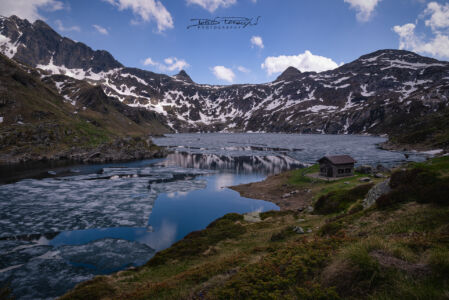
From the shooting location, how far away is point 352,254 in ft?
28.6

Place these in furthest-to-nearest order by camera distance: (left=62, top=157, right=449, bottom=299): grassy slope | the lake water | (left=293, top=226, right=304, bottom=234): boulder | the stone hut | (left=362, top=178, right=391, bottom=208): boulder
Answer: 1. the stone hut
2. (left=293, top=226, right=304, bottom=234): boulder
3. the lake water
4. (left=362, top=178, right=391, bottom=208): boulder
5. (left=62, top=157, right=449, bottom=299): grassy slope

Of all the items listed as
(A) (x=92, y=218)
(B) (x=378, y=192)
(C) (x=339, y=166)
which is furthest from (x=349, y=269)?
(C) (x=339, y=166)

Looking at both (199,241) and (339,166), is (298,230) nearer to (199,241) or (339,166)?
(199,241)

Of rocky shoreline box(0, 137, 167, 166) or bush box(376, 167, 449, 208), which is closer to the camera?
bush box(376, 167, 449, 208)

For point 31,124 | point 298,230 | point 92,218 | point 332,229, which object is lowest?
point 92,218

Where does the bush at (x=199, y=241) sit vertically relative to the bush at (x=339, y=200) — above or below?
below

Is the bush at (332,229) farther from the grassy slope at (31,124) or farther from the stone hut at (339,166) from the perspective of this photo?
the grassy slope at (31,124)

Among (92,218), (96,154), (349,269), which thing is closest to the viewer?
(349,269)

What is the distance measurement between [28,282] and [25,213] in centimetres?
2135

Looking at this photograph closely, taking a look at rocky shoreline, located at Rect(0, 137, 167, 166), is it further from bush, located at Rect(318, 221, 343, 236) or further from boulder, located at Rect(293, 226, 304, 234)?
bush, located at Rect(318, 221, 343, 236)

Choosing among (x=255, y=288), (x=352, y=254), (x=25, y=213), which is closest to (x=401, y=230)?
(x=352, y=254)

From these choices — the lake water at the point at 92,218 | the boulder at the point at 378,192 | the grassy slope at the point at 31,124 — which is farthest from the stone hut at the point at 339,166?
the grassy slope at the point at 31,124

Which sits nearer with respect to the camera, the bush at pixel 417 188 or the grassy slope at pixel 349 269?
the grassy slope at pixel 349 269

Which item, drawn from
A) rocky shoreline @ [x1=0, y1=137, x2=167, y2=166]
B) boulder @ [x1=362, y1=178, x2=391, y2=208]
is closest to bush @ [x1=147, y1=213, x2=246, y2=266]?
boulder @ [x1=362, y1=178, x2=391, y2=208]
